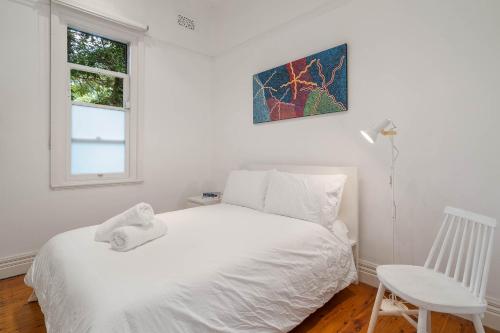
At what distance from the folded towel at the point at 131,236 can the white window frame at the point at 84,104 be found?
1509 millimetres

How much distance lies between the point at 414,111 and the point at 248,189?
154cm

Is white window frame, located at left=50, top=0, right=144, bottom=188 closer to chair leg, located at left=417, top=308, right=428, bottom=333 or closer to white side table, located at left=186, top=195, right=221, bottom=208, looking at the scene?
white side table, located at left=186, top=195, right=221, bottom=208

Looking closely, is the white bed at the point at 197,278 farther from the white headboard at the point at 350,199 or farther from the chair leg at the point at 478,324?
the chair leg at the point at 478,324

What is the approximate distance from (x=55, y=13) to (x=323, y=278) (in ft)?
10.6

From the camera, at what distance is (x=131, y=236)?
147 centimetres

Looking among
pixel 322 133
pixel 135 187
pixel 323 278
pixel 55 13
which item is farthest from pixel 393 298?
pixel 55 13

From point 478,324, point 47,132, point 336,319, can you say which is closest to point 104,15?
point 47,132

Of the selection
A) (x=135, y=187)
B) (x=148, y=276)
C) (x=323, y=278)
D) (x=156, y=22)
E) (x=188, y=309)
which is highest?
(x=156, y=22)

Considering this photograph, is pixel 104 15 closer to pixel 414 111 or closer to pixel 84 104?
pixel 84 104

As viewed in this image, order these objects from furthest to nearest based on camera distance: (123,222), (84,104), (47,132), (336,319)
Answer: (84,104)
(47,132)
(336,319)
(123,222)

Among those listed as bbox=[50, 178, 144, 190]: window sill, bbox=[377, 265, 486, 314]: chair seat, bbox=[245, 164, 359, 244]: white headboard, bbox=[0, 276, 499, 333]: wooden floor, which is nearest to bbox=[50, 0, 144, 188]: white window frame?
bbox=[50, 178, 144, 190]: window sill

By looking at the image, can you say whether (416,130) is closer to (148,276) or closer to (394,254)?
(394,254)

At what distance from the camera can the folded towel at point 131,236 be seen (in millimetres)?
1445

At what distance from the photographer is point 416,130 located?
6.33 ft
